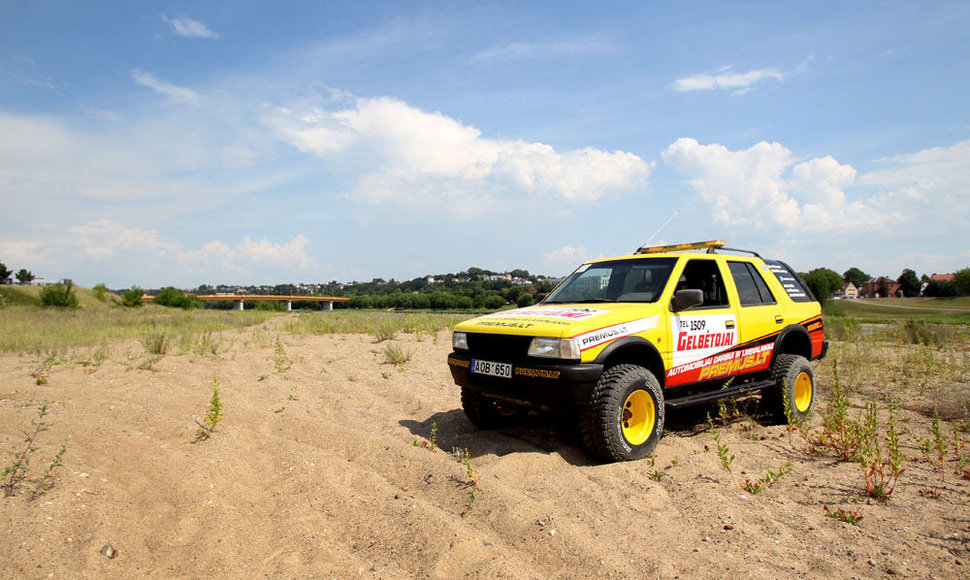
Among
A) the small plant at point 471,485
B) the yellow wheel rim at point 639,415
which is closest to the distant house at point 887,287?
the yellow wheel rim at point 639,415

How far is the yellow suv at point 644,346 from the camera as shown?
175 inches

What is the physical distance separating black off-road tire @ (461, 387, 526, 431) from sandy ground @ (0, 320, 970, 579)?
0.20 metres

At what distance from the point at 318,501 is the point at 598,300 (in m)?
3.29

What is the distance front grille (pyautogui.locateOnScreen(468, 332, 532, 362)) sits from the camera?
4719 mm

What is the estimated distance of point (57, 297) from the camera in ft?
85.4

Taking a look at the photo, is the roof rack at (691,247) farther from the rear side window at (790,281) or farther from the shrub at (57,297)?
the shrub at (57,297)

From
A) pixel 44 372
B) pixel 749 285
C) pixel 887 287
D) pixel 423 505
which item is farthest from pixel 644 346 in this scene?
pixel 887 287

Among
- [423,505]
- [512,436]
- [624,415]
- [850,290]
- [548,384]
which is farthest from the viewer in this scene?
[850,290]

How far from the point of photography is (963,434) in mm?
5641

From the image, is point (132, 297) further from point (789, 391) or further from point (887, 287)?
point (887, 287)

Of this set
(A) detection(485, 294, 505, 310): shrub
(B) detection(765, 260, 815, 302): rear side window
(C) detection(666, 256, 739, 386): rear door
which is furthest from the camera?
(A) detection(485, 294, 505, 310): shrub

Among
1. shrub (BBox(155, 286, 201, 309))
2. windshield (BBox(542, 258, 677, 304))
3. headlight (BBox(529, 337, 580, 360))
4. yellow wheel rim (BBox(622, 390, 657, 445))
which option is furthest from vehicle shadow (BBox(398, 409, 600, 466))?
shrub (BBox(155, 286, 201, 309))

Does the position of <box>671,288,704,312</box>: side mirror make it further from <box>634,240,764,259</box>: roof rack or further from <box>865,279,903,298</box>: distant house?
<box>865,279,903,298</box>: distant house

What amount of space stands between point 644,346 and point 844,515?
190 cm
